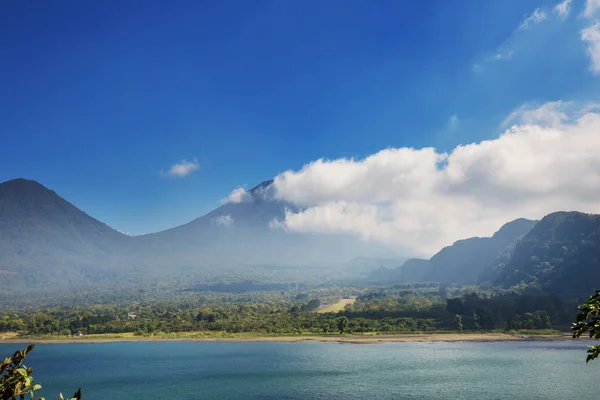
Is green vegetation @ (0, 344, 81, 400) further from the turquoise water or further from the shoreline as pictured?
the shoreline

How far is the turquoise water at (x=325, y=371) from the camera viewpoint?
60.7 meters

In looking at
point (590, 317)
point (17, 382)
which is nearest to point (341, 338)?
point (590, 317)

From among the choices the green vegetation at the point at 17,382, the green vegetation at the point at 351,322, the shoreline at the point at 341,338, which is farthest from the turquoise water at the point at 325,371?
the green vegetation at the point at 17,382

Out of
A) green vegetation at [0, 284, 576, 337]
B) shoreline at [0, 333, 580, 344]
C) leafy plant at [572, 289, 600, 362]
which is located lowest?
shoreline at [0, 333, 580, 344]

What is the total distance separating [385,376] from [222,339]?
63.3 m

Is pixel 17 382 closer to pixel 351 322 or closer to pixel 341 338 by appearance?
pixel 341 338

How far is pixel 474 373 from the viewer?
70938 millimetres

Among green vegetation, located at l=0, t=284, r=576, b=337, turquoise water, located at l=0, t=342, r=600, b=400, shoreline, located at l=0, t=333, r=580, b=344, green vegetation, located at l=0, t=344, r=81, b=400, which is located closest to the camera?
green vegetation, located at l=0, t=344, r=81, b=400

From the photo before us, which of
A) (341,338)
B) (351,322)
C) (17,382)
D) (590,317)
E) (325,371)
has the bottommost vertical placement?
(341,338)

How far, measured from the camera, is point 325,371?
246ft

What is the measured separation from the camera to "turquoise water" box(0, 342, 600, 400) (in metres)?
60.7

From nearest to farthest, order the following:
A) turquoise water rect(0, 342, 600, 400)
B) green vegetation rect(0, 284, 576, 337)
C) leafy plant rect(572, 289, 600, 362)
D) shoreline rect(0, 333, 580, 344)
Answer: leafy plant rect(572, 289, 600, 362), turquoise water rect(0, 342, 600, 400), shoreline rect(0, 333, 580, 344), green vegetation rect(0, 284, 576, 337)

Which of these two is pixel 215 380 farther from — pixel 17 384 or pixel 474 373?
pixel 17 384

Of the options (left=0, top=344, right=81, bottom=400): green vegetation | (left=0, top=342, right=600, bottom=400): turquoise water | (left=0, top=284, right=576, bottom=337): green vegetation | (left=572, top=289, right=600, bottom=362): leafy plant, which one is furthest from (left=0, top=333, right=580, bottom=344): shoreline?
(left=0, top=344, right=81, bottom=400): green vegetation
